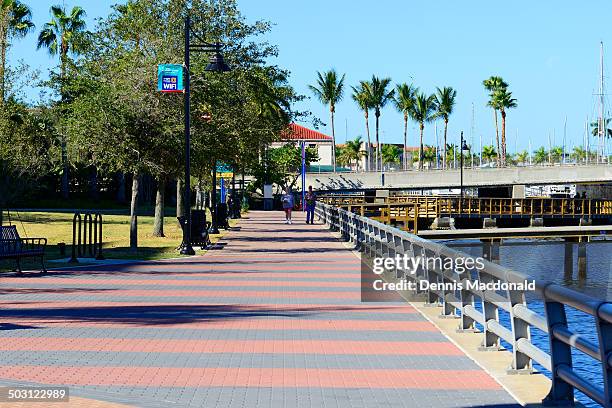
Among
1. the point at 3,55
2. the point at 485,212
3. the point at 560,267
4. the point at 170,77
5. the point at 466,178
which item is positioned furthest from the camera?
the point at 466,178

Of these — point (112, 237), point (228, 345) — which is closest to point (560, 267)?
point (112, 237)

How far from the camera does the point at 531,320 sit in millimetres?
9625

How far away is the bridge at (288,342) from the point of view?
9.38 meters

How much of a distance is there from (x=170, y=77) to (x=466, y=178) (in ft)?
241

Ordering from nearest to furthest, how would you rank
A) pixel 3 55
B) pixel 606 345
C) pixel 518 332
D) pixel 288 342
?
pixel 606 345 → pixel 518 332 → pixel 288 342 → pixel 3 55

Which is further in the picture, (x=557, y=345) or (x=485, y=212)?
(x=485, y=212)

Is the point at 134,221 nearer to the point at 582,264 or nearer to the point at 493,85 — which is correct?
the point at 582,264

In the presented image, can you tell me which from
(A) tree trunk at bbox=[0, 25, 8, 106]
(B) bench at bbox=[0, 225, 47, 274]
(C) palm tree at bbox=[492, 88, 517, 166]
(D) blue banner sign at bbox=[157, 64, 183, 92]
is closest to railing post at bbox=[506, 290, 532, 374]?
(B) bench at bbox=[0, 225, 47, 274]

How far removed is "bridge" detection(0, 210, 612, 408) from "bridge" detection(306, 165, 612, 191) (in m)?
79.0

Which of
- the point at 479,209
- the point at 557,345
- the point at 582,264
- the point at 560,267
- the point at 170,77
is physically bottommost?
the point at 560,267

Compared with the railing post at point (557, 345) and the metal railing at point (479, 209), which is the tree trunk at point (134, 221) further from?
the metal railing at point (479, 209)

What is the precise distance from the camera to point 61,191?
278 feet

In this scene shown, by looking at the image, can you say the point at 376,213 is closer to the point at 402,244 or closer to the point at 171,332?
the point at 402,244

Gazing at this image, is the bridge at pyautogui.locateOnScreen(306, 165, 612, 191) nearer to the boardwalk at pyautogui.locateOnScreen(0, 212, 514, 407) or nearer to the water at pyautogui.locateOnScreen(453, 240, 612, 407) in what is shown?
the water at pyautogui.locateOnScreen(453, 240, 612, 407)
